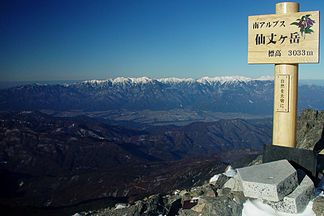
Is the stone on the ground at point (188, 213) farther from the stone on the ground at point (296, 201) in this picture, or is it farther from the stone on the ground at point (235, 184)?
the stone on the ground at point (296, 201)

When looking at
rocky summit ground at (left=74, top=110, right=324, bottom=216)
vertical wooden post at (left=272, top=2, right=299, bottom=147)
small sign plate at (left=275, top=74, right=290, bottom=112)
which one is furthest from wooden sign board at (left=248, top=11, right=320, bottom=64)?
rocky summit ground at (left=74, top=110, right=324, bottom=216)

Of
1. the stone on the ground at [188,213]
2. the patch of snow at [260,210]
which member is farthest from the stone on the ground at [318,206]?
the stone on the ground at [188,213]

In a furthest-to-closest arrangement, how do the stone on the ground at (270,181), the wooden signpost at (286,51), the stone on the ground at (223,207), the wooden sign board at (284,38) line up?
1. the wooden signpost at (286,51)
2. the wooden sign board at (284,38)
3. the stone on the ground at (223,207)
4. the stone on the ground at (270,181)

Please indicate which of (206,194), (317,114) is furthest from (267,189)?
(317,114)

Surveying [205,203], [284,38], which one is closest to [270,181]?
[205,203]

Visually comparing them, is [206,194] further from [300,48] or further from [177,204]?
[300,48]

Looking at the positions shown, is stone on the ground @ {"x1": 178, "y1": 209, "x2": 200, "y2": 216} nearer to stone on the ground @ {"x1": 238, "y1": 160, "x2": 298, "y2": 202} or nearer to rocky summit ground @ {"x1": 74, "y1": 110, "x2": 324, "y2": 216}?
rocky summit ground @ {"x1": 74, "y1": 110, "x2": 324, "y2": 216}

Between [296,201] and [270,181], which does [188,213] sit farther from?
[296,201]
